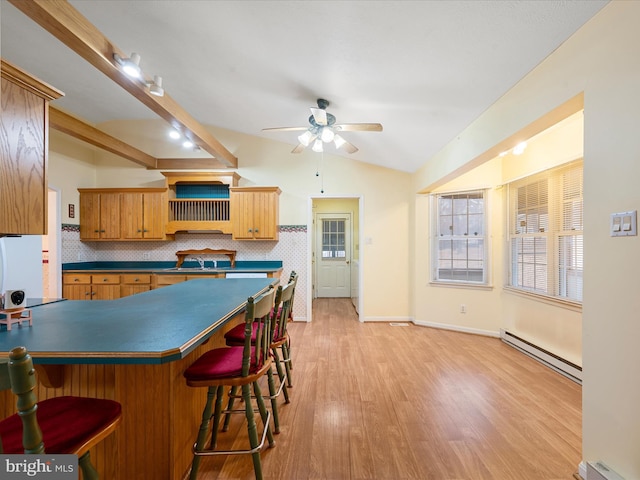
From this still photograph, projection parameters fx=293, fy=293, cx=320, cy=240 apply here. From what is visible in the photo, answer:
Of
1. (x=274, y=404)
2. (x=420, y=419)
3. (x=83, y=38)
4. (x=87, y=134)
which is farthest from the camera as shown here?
(x=87, y=134)

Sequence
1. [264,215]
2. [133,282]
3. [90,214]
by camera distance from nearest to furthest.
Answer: [133,282], [264,215], [90,214]

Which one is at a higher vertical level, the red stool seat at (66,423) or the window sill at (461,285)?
the red stool seat at (66,423)

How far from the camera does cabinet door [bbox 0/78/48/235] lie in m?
1.37

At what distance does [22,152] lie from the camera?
1449mm

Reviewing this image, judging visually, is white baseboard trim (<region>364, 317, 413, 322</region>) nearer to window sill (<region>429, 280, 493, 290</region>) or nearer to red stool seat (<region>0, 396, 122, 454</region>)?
window sill (<region>429, 280, 493, 290</region>)

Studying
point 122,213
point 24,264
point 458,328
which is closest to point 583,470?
point 458,328

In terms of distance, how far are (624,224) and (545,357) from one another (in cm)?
240

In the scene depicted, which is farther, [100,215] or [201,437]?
[100,215]

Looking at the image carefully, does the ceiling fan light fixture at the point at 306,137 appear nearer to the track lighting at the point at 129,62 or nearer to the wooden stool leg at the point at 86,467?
the track lighting at the point at 129,62

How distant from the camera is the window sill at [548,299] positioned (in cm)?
284

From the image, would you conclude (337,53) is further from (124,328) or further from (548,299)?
(548,299)

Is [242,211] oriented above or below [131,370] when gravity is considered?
above

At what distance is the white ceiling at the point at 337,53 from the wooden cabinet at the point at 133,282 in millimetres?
2530

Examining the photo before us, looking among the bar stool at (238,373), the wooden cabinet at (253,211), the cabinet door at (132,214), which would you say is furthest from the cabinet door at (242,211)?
the bar stool at (238,373)
